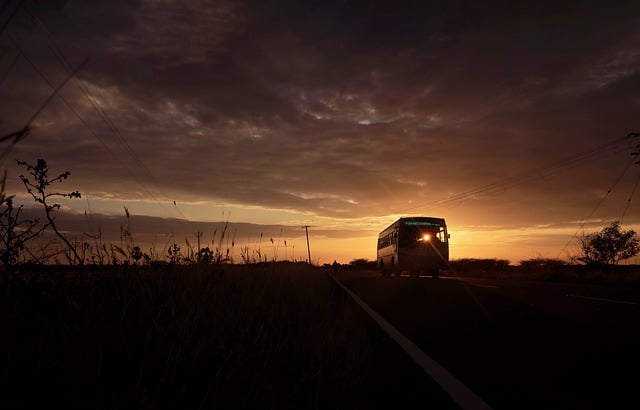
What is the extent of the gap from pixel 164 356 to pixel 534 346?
4.99 meters

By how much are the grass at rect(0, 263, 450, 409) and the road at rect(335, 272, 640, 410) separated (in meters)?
0.74

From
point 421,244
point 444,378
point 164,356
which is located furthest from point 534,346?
point 421,244

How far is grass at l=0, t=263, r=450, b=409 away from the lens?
10.2 ft

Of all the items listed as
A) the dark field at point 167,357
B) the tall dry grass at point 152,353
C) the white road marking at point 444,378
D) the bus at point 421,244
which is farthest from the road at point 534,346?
the bus at point 421,244

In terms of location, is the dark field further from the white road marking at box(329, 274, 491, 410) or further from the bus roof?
the bus roof

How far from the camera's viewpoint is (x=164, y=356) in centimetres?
385

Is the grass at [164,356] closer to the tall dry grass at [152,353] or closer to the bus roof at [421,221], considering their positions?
the tall dry grass at [152,353]

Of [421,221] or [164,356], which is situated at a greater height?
[421,221]

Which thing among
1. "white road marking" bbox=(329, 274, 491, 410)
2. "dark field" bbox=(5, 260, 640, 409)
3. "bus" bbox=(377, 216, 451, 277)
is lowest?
"white road marking" bbox=(329, 274, 491, 410)

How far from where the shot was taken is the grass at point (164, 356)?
310 cm

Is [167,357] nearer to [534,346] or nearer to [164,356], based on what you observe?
[164,356]

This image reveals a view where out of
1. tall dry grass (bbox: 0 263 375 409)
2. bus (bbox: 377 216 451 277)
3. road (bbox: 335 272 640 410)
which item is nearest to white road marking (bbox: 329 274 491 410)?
road (bbox: 335 272 640 410)

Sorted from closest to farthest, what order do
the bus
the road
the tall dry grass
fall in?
the tall dry grass, the road, the bus

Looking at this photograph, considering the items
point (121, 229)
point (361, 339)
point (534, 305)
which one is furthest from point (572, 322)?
point (121, 229)
